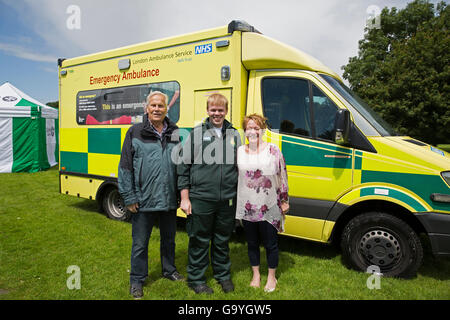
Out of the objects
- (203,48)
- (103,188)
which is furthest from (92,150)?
(203,48)

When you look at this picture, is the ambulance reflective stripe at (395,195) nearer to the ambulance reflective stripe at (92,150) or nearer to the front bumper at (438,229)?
the front bumper at (438,229)

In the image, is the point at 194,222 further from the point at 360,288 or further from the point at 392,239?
the point at 392,239

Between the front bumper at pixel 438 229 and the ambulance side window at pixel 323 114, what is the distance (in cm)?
124

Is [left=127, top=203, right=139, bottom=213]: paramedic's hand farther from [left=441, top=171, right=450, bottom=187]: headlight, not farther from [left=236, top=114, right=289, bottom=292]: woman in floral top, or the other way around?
[left=441, top=171, right=450, bottom=187]: headlight

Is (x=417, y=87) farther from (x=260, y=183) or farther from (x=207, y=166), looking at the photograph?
(x=207, y=166)

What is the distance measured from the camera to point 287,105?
382cm

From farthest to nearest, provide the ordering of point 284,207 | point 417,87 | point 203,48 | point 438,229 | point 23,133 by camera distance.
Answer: point 417,87
point 23,133
point 203,48
point 438,229
point 284,207

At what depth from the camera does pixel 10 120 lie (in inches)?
485

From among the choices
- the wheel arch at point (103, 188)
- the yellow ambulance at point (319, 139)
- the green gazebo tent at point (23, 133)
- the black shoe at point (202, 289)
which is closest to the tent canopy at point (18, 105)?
the green gazebo tent at point (23, 133)

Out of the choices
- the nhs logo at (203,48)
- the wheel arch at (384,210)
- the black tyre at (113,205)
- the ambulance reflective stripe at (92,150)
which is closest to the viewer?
the wheel arch at (384,210)

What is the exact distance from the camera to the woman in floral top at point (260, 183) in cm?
292

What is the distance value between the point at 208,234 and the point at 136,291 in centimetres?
90

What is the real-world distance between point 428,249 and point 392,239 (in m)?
1.51
